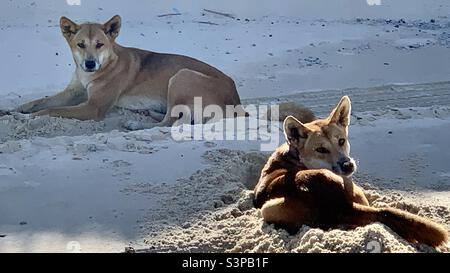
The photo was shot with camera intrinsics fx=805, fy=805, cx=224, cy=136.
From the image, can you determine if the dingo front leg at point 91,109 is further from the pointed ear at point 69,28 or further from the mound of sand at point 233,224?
the mound of sand at point 233,224

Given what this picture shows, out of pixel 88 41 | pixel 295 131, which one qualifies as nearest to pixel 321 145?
pixel 295 131

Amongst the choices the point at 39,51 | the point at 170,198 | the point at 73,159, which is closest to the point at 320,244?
the point at 170,198

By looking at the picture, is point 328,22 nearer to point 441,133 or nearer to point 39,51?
point 39,51

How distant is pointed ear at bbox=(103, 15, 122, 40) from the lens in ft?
25.2

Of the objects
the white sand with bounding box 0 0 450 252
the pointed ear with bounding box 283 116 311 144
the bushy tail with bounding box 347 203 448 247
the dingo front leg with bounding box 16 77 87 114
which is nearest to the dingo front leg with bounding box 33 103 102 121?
the white sand with bounding box 0 0 450 252

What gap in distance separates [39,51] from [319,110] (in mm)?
3655

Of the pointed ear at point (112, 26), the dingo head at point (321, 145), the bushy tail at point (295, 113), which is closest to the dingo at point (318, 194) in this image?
the dingo head at point (321, 145)

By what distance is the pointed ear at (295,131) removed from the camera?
4676mm

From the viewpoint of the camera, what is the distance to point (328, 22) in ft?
36.6

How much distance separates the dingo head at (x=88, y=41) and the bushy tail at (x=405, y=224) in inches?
168

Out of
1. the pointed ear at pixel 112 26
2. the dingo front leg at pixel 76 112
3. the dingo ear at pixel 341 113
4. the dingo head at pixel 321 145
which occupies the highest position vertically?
the pointed ear at pixel 112 26
